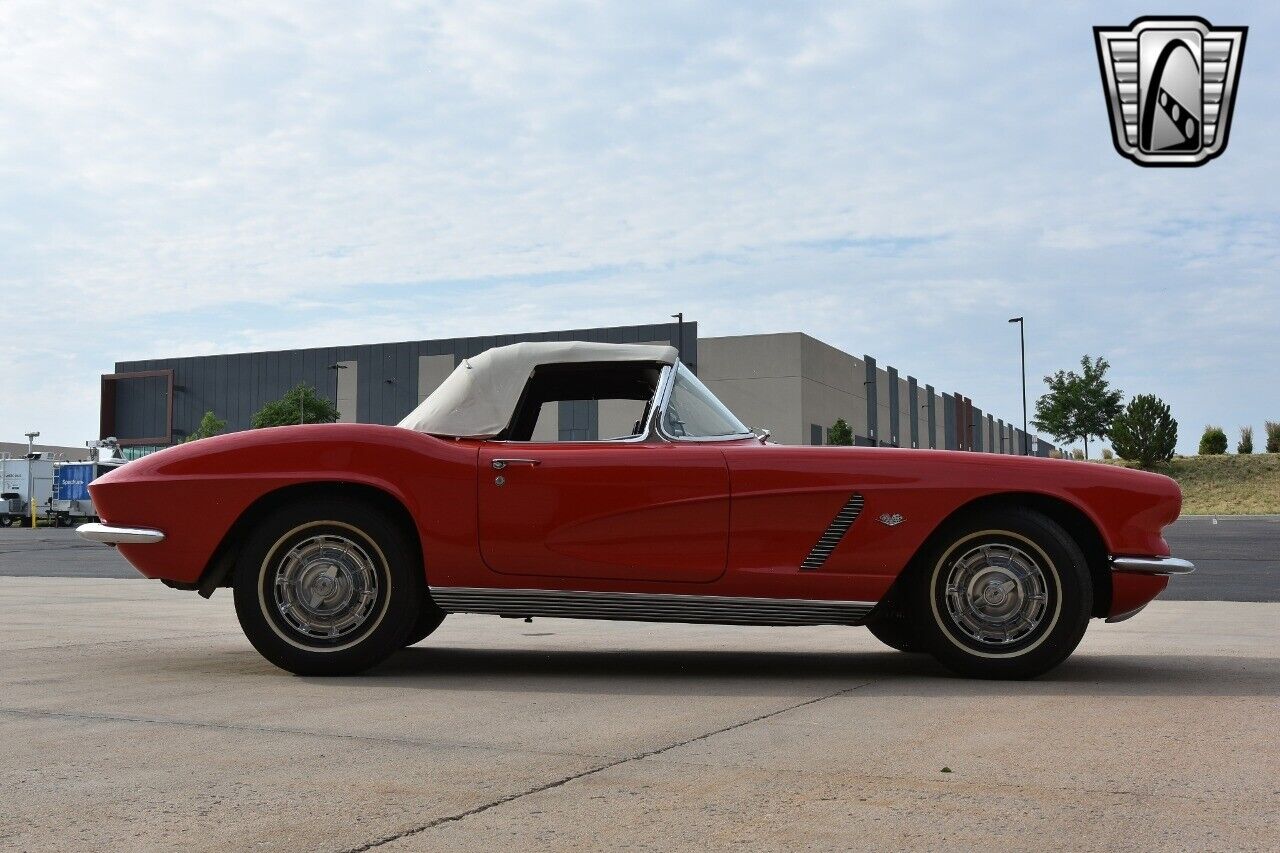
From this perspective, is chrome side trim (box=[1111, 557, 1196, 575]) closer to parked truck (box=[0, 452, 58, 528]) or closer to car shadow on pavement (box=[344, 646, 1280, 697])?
car shadow on pavement (box=[344, 646, 1280, 697])

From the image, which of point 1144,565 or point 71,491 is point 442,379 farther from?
point 1144,565

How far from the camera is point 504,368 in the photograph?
19.8ft

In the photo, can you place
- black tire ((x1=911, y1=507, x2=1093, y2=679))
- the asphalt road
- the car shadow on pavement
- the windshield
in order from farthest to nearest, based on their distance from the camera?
the asphalt road → the windshield → black tire ((x1=911, y1=507, x2=1093, y2=679)) → the car shadow on pavement

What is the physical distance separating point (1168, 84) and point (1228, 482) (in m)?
51.2

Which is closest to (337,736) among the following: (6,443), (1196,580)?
(1196,580)

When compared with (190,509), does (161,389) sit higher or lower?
higher

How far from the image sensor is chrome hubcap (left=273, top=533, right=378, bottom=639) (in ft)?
17.8

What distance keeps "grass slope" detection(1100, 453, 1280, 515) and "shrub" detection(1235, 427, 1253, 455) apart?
118 inches

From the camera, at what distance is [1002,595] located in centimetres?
536

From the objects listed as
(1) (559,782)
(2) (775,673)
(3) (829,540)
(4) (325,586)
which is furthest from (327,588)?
(1) (559,782)

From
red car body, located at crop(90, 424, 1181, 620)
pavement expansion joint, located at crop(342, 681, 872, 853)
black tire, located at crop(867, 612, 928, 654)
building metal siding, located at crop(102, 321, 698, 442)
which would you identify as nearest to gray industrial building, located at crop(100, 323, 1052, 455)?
building metal siding, located at crop(102, 321, 698, 442)

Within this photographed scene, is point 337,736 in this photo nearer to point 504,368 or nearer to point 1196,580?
point 504,368

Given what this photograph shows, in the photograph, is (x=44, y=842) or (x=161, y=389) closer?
(x=44, y=842)

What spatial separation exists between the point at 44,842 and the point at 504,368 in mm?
3610
